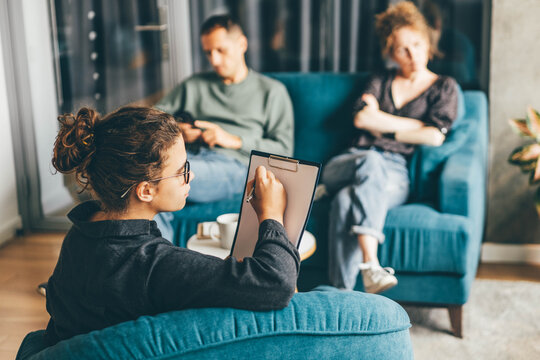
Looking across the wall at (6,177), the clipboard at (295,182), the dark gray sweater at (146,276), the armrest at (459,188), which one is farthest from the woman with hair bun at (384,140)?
the wall at (6,177)

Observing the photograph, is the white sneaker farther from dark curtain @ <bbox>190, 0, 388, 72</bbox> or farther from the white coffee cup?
dark curtain @ <bbox>190, 0, 388, 72</bbox>

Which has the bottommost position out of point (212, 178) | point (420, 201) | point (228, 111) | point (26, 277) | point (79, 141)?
point (26, 277)

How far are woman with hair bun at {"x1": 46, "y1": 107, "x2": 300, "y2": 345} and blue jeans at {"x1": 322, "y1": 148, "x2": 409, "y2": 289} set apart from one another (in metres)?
1.07

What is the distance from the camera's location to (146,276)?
0.98 m

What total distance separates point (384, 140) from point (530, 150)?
603mm

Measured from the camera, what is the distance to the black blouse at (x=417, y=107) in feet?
8.41

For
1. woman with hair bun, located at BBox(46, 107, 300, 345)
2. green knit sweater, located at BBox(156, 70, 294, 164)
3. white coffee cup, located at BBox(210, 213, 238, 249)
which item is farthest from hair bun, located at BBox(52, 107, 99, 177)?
green knit sweater, located at BBox(156, 70, 294, 164)

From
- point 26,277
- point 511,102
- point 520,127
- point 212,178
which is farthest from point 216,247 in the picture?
point 511,102

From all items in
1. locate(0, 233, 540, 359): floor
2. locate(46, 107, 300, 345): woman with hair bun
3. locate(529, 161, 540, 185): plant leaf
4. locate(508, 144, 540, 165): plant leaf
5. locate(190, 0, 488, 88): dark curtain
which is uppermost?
locate(190, 0, 488, 88): dark curtain

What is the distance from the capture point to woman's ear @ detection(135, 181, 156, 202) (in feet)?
3.71

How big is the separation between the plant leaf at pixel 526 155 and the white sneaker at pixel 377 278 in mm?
909

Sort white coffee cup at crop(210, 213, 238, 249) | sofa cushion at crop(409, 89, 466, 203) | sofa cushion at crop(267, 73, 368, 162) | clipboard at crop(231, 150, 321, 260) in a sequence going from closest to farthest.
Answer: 1. clipboard at crop(231, 150, 321, 260)
2. white coffee cup at crop(210, 213, 238, 249)
3. sofa cushion at crop(409, 89, 466, 203)
4. sofa cushion at crop(267, 73, 368, 162)

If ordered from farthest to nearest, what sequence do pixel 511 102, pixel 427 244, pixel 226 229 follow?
pixel 511 102, pixel 427 244, pixel 226 229

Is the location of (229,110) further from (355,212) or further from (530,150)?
(530,150)
